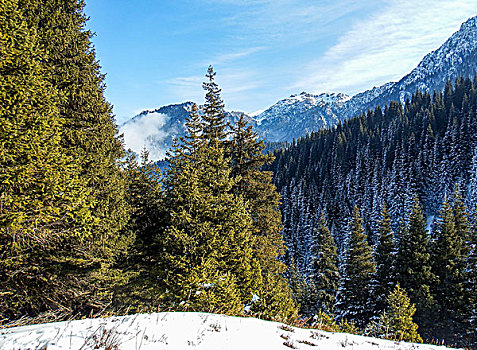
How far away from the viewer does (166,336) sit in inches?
206

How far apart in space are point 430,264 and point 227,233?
28459mm

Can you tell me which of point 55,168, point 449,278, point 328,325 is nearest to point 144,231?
point 55,168

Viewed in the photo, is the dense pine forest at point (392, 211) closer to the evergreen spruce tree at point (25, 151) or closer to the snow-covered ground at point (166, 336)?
the snow-covered ground at point (166, 336)

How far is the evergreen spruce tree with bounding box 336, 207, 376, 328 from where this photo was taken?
32.8 m

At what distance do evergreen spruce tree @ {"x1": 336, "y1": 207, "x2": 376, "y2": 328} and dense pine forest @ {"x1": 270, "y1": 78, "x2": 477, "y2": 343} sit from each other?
11cm

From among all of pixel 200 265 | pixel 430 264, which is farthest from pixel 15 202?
pixel 430 264

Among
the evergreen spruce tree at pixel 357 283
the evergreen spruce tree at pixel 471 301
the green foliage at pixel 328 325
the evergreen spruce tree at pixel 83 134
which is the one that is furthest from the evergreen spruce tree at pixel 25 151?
the evergreen spruce tree at pixel 471 301

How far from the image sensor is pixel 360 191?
96625 millimetres

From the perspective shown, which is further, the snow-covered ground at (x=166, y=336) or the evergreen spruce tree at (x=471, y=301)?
the evergreen spruce tree at (x=471, y=301)

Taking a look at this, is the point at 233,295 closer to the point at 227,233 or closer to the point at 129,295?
the point at 227,233

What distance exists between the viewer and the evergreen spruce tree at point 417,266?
3031cm

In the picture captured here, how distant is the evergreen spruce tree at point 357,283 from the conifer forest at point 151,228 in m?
0.14

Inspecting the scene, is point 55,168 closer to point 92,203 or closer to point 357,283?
point 92,203

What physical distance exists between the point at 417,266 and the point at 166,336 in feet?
112
